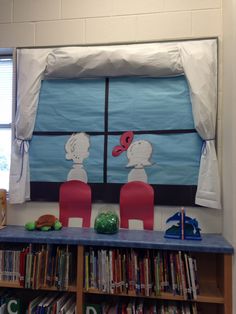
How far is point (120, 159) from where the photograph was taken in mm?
2029

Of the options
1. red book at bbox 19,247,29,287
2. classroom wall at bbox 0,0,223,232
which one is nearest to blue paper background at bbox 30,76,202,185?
classroom wall at bbox 0,0,223,232

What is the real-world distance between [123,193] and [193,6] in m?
1.33

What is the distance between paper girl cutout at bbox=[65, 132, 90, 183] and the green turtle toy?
0.97ft

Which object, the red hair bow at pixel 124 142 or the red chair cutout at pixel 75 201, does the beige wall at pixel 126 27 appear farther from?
the red hair bow at pixel 124 142

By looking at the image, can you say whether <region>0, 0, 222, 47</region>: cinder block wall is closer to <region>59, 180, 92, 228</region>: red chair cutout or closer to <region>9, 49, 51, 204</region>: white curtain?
<region>9, 49, 51, 204</region>: white curtain

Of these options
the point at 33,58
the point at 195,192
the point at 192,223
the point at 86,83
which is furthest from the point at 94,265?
the point at 33,58

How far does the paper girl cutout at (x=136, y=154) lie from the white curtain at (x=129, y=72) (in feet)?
1.15

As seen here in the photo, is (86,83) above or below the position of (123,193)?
above

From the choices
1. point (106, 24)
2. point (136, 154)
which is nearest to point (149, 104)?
point (136, 154)

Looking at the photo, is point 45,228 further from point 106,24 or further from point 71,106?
point 106,24

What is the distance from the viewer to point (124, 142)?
2.03 meters

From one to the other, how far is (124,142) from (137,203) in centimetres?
42

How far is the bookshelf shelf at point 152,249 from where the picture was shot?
1.62 m

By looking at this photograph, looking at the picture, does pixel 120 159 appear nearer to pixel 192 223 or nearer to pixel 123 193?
pixel 123 193
